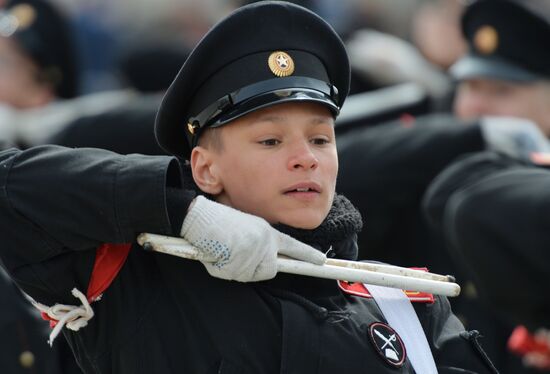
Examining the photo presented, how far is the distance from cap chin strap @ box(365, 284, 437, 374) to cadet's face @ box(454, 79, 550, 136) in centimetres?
312

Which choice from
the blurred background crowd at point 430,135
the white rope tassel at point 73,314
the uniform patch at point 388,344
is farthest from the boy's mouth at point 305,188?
the blurred background crowd at point 430,135

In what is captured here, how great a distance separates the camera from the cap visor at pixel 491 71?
6746 mm

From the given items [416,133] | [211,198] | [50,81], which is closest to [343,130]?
[416,133]

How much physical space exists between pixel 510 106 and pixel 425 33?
10.5 ft

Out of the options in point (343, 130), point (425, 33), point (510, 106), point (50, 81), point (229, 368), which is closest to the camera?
point (229, 368)

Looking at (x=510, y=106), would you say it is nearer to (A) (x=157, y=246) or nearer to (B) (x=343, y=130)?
(B) (x=343, y=130)

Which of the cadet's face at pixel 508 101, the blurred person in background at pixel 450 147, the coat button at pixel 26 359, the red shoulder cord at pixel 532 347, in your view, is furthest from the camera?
the cadet's face at pixel 508 101

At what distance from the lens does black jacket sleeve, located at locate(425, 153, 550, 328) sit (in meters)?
5.23

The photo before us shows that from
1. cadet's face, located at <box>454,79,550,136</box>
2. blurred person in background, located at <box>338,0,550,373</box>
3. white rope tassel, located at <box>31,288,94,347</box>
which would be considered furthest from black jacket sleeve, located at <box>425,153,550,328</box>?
white rope tassel, located at <box>31,288,94,347</box>

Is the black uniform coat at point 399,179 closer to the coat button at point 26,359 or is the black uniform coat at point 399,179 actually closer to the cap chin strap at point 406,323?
the coat button at point 26,359

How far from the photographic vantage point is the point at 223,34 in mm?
3600

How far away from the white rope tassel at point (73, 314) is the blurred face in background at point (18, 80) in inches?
191

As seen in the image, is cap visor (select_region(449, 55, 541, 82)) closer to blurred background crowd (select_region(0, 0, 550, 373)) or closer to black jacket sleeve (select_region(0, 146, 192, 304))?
blurred background crowd (select_region(0, 0, 550, 373))

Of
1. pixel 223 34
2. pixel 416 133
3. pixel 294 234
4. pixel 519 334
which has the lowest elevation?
pixel 519 334
